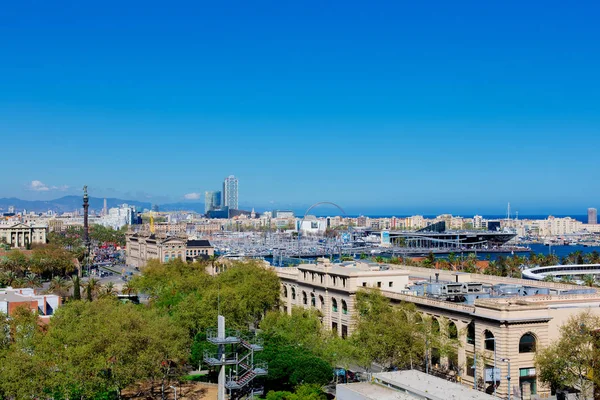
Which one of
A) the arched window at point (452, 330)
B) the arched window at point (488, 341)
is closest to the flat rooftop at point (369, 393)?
the arched window at point (488, 341)

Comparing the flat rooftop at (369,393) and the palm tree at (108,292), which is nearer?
the flat rooftop at (369,393)

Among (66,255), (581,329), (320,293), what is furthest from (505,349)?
(66,255)

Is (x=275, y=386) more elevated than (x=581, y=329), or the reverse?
(x=581, y=329)

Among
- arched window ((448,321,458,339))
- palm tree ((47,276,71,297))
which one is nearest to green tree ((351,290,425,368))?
arched window ((448,321,458,339))

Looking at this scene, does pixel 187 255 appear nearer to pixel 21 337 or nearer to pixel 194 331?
pixel 194 331

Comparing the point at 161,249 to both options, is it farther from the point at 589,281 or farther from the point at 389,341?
the point at 389,341

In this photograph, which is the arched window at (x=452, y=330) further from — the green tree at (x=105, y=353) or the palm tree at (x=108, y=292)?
the palm tree at (x=108, y=292)
